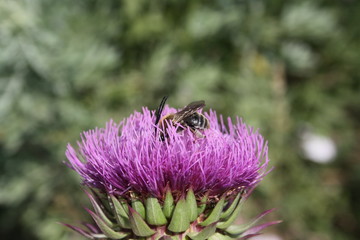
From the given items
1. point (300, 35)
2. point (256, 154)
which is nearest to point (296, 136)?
point (300, 35)

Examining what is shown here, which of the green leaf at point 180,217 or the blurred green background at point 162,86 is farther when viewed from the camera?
the blurred green background at point 162,86

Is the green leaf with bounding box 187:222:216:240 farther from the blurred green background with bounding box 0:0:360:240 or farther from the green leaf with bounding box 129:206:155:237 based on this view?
the blurred green background with bounding box 0:0:360:240

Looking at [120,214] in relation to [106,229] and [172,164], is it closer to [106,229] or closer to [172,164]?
[106,229]

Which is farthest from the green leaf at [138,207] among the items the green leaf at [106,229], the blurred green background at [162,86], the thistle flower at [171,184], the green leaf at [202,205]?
the blurred green background at [162,86]

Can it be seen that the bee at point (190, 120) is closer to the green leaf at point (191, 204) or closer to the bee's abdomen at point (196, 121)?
the bee's abdomen at point (196, 121)

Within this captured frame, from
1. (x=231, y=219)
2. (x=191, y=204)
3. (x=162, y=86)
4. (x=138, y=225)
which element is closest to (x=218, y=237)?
(x=231, y=219)

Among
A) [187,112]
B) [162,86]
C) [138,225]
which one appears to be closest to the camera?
[138,225]

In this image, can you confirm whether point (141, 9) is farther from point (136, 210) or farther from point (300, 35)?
point (136, 210)
